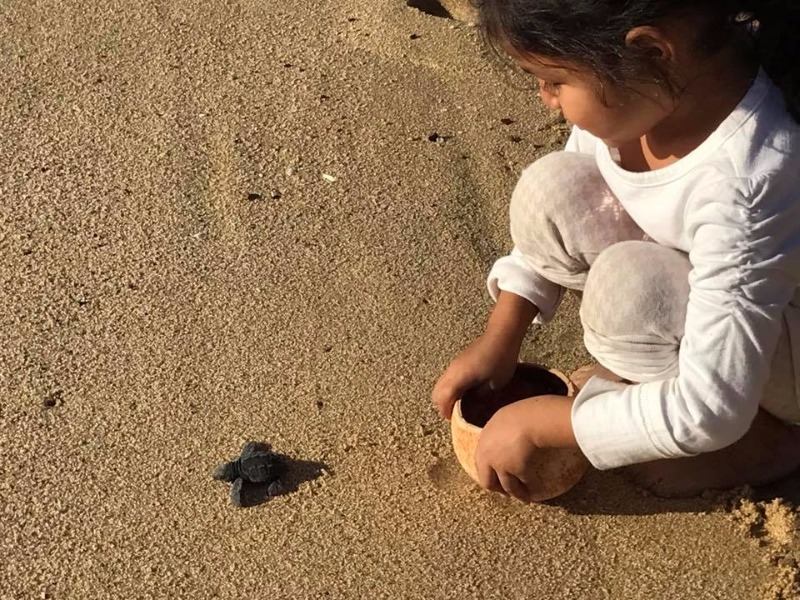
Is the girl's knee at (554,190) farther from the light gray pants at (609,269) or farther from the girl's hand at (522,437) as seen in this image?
the girl's hand at (522,437)

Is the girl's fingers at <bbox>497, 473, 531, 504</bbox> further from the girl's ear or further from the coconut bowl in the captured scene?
the girl's ear

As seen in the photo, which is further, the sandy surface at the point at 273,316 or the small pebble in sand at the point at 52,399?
the small pebble in sand at the point at 52,399

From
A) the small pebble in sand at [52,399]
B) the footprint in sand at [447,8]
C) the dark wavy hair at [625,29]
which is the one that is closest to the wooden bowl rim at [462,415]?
the dark wavy hair at [625,29]

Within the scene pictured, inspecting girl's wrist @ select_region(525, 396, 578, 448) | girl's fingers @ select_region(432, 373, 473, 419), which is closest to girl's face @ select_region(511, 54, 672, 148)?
girl's wrist @ select_region(525, 396, 578, 448)

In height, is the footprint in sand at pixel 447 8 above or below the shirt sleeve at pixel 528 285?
below

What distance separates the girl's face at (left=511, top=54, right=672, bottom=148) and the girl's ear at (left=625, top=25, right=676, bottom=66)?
5 centimetres

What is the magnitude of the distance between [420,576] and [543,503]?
0.24 m

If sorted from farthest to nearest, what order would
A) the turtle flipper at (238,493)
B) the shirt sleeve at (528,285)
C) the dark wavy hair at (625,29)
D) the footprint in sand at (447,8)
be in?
the footprint in sand at (447,8) → the shirt sleeve at (528,285) → the turtle flipper at (238,493) → the dark wavy hair at (625,29)

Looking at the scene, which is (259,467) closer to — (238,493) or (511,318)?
(238,493)

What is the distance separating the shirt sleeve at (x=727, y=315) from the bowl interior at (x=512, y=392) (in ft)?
0.98

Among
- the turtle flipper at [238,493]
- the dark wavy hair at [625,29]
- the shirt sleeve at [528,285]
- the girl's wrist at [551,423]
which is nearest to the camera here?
the dark wavy hair at [625,29]

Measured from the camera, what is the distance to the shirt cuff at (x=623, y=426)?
1.48 metres

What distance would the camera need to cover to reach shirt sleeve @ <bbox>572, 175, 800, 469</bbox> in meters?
1.40

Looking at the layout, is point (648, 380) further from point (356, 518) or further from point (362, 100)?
point (362, 100)
